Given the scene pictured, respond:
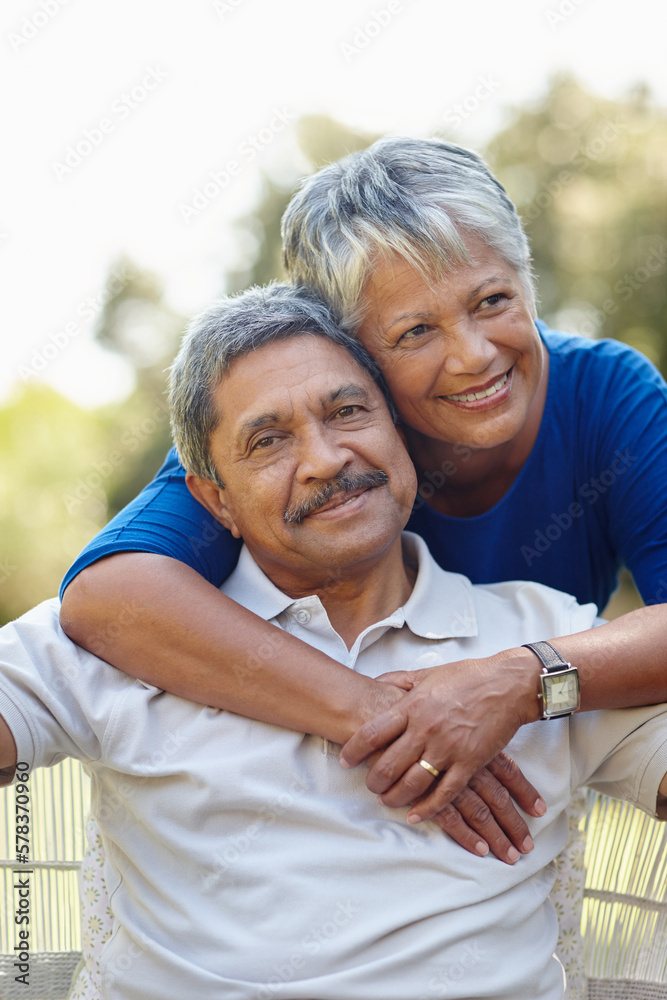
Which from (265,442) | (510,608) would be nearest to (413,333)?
(265,442)

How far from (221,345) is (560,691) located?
1055 mm

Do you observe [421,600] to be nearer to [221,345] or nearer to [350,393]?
[350,393]

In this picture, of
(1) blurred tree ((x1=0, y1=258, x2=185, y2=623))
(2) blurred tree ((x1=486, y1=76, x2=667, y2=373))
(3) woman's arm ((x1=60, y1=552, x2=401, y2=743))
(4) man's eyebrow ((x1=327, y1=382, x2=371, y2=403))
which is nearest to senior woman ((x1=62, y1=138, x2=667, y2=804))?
(3) woman's arm ((x1=60, y1=552, x2=401, y2=743))

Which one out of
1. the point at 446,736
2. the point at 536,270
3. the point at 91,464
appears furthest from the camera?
the point at 91,464

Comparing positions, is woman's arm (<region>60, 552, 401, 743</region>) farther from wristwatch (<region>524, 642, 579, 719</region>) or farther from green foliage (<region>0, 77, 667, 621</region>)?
green foliage (<region>0, 77, 667, 621</region>)

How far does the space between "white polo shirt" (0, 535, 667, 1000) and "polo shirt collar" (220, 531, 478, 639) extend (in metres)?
0.24

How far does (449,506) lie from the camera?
2.55 meters

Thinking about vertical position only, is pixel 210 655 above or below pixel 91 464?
below

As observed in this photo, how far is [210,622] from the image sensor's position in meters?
1.83

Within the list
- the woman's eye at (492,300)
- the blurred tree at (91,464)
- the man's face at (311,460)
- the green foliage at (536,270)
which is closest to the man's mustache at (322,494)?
the man's face at (311,460)

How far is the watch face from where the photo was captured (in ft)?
5.79

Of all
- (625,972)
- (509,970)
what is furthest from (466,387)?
(625,972)

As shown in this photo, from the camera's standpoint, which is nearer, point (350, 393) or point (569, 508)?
point (350, 393)

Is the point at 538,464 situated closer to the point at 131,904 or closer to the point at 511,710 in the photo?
the point at 511,710
